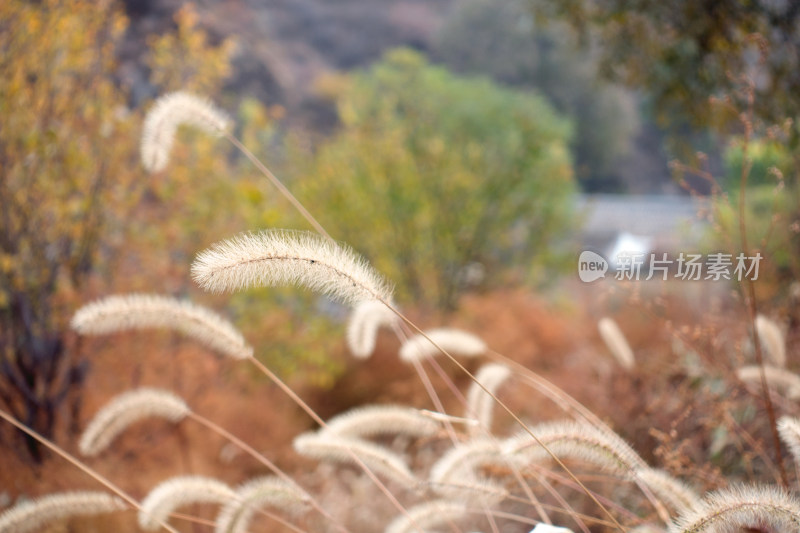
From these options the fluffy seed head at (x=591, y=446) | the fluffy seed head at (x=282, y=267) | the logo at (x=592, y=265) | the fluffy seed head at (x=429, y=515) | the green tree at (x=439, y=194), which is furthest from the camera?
the green tree at (x=439, y=194)

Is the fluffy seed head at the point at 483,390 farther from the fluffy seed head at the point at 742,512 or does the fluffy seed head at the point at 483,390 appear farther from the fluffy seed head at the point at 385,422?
the fluffy seed head at the point at 742,512

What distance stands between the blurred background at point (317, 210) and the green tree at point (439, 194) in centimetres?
3

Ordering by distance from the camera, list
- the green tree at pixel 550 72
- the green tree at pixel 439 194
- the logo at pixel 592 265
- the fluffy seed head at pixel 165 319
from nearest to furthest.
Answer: the fluffy seed head at pixel 165 319
the logo at pixel 592 265
the green tree at pixel 439 194
the green tree at pixel 550 72

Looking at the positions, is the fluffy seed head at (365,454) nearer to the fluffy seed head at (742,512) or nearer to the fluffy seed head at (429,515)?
the fluffy seed head at (429,515)

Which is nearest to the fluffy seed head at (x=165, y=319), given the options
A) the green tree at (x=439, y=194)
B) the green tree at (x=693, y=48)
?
the green tree at (x=693, y=48)

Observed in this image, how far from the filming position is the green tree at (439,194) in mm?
7680

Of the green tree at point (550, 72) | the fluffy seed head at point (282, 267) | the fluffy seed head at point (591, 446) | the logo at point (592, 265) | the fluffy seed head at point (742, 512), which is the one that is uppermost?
the fluffy seed head at point (282, 267)

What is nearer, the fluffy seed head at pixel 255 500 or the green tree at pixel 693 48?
the fluffy seed head at pixel 255 500

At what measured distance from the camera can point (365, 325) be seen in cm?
200

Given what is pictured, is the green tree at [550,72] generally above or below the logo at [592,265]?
below

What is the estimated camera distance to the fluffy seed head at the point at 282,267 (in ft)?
3.79

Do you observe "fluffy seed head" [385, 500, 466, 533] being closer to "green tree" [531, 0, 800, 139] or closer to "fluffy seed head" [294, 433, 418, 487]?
"fluffy seed head" [294, 433, 418, 487]

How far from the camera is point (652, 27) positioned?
4.93 meters

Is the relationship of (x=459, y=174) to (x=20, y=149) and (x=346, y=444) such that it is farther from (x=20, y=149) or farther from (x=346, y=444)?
(x=346, y=444)
